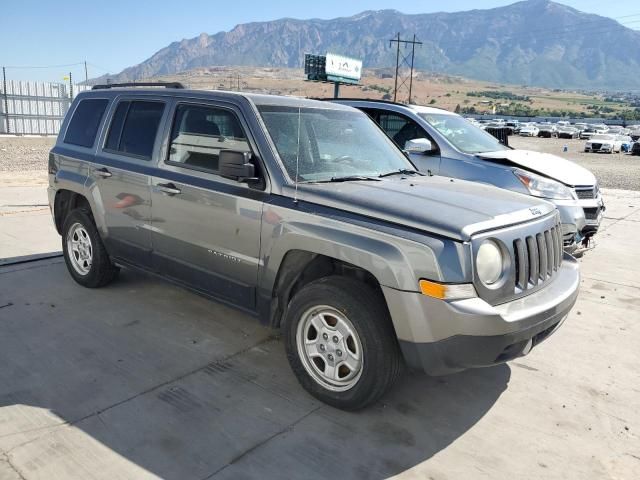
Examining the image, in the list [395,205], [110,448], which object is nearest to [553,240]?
[395,205]

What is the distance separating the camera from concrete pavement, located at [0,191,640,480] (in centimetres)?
298

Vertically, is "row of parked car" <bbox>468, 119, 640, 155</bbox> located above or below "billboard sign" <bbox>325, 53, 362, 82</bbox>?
below

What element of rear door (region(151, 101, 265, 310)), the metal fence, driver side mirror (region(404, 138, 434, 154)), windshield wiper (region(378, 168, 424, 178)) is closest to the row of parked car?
the metal fence

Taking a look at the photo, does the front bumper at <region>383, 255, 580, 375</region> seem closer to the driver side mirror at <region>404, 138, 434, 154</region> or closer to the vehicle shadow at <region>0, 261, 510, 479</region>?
the vehicle shadow at <region>0, 261, 510, 479</region>

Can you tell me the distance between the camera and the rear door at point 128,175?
462 centimetres

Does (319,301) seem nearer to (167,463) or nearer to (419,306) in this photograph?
(419,306)

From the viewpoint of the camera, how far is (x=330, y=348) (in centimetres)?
348

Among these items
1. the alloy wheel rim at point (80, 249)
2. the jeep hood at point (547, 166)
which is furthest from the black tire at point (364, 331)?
the jeep hood at point (547, 166)

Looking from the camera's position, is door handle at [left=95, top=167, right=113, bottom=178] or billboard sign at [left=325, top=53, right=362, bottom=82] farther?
billboard sign at [left=325, top=53, right=362, bottom=82]

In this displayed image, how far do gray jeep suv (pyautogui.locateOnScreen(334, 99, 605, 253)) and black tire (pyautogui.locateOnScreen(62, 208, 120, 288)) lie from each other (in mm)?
3867

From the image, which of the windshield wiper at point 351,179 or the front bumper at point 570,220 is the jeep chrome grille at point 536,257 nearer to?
the windshield wiper at point 351,179

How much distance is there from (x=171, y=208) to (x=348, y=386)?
200cm

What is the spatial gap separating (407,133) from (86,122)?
4145 millimetres

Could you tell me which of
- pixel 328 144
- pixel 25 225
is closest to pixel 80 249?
pixel 328 144
